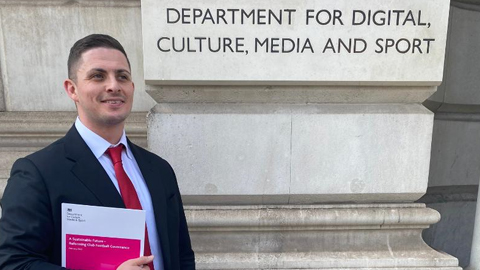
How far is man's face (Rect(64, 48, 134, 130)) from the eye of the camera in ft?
4.82

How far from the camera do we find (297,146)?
2.82 meters

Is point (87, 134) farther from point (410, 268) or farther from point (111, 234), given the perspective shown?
point (410, 268)

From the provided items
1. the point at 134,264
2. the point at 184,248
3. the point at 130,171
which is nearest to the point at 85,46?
the point at 130,171

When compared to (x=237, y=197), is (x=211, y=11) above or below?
above

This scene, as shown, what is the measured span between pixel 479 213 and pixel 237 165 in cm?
236

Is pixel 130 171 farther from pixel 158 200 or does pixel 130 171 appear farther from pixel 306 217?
pixel 306 217

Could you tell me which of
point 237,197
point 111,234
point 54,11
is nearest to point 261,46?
point 237,197

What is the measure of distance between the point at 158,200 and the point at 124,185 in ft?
0.60

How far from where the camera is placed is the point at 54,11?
3.22 m

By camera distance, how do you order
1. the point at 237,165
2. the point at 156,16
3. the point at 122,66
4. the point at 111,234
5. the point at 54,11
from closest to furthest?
the point at 111,234, the point at 122,66, the point at 156,16, the point at 237,165, the point at 54,11

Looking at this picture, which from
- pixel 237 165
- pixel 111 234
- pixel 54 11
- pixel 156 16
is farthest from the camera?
pixel 54 11

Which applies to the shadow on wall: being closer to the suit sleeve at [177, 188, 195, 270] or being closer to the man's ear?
the suit sleeve at [177, 188, 195, 270]

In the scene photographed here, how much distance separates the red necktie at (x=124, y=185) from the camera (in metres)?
1.54

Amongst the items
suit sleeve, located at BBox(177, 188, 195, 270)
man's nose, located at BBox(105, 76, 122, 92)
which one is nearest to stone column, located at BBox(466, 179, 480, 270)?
suit sleeve, located at BBox(177, 188, 195, 270)
